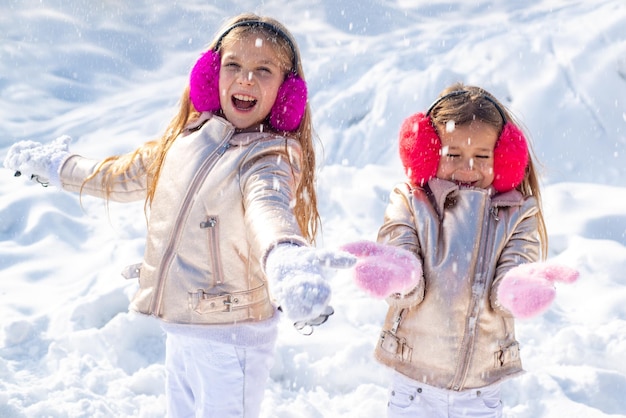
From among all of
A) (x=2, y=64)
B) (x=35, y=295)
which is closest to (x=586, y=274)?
(x=35, y=295)

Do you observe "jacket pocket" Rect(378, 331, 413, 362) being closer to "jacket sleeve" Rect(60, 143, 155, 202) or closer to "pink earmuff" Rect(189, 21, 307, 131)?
"pink earmuff" Rect(189, 21, 307, 131)

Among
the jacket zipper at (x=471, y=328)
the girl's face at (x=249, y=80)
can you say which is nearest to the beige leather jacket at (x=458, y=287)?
the jacket zipper at (x=471, y=328)

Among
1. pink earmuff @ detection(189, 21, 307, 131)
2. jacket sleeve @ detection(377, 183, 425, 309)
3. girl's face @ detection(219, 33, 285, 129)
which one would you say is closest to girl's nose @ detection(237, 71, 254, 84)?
girl's face @ detection(219, 33, 285, 129)

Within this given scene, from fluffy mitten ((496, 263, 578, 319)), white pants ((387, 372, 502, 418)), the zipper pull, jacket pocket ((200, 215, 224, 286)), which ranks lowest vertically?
white pants ((387, 372, 502, 418))

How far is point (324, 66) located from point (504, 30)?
89.5 inches

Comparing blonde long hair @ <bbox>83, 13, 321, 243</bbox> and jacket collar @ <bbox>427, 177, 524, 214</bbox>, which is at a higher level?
blonde long hair @ <bbox>83, 13, 321, 243</bbox>

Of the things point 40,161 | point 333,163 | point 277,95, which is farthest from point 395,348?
point 333,163

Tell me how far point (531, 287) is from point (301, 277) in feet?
2.67

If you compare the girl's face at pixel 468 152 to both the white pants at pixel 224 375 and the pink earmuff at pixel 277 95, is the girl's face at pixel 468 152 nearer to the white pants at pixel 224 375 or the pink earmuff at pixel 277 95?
the pink earmuff at pixel 277 95

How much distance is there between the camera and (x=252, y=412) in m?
2.32

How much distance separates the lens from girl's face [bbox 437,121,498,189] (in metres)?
2.29

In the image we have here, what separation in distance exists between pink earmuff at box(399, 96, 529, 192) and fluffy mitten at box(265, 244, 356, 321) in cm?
83

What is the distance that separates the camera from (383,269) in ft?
6.31

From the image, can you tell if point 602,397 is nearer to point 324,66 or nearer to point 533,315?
point 533,315
